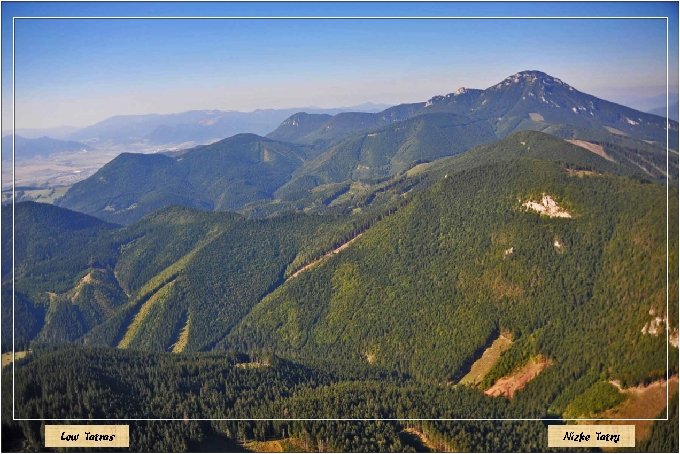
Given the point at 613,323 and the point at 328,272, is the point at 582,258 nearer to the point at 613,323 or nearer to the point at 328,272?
the point at 613,323

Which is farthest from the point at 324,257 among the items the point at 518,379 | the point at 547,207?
the point at 518,379

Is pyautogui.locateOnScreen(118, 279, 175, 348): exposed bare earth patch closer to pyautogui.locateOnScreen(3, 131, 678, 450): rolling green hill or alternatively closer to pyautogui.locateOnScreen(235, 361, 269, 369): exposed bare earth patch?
pyautogui.locateOnScreen(3, 131, 678, 450): rolling green hill

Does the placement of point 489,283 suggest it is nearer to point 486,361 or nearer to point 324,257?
point 486,361

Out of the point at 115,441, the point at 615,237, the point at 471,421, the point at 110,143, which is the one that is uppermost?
the point at 110,143

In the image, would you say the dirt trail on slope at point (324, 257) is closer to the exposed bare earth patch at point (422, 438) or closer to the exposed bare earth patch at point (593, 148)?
the exposed bare earth patch at point (593, 148)

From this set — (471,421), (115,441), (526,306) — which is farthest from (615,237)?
(115,441)

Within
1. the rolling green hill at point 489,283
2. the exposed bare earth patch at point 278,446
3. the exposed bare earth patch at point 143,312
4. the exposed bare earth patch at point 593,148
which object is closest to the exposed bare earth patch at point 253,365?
the rolling green hill at point 489,283

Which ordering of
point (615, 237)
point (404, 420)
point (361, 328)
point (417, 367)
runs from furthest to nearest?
1. point (361, 328)
2. point (417, 367)
3. point (615, 237)
4. point (404, 420)
